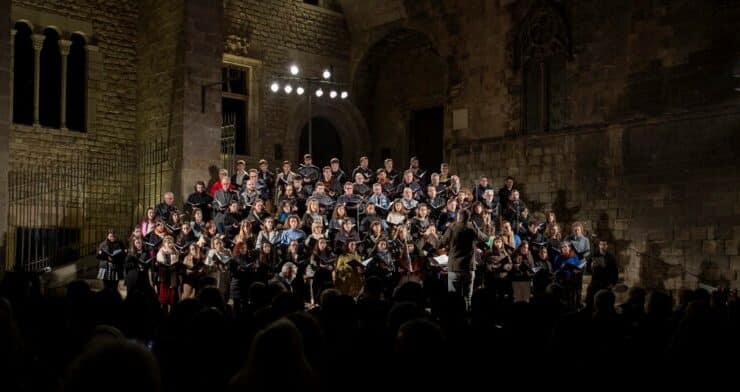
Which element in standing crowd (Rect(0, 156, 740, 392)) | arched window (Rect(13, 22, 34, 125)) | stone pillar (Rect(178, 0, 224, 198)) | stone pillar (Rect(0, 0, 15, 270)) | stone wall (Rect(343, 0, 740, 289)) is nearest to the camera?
standing crowd (Rect(0, 156, 740, 392))

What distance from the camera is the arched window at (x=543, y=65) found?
19.0 meters

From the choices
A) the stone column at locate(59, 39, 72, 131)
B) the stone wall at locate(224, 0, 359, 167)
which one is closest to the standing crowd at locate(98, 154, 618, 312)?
the stone column at locate(59, 39, 72, 131)

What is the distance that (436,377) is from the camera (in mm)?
3418

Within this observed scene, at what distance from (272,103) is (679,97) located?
33.8 feet

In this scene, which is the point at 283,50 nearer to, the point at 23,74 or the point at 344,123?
the point at 344,123

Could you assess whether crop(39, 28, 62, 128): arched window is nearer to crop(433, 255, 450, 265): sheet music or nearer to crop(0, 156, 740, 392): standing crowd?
crop(0, 156, 740, 392): standing crowd

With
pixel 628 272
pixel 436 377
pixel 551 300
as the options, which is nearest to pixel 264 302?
pixel 551 300

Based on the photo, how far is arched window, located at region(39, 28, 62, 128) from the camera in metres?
18.0

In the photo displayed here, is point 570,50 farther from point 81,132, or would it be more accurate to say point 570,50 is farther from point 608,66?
point 81,132

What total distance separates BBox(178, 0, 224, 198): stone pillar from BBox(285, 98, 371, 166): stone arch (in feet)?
16.1

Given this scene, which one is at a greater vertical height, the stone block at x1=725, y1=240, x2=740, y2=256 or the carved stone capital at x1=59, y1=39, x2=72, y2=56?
the carved stone capital at x1=59, y1=39, x2=72, y2=56

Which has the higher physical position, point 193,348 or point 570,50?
point 570,50

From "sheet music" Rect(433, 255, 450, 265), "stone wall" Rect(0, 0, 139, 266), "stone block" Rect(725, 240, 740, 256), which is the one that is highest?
"stone wall" Rect(0, 0, 139, 266)

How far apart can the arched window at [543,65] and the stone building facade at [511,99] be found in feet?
0.11
